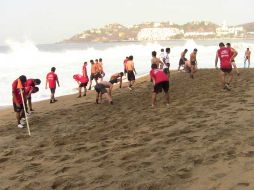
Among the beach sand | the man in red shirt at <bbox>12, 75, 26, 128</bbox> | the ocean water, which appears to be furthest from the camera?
the ocean water

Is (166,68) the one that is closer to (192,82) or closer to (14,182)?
(192,82)

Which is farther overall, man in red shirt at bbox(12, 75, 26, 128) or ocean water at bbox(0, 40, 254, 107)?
ocean water at bbox(0, 40, 254, 107)

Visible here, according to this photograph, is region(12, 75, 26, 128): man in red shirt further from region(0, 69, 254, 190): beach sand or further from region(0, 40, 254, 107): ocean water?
region(0, 40, 254, 107): ocean water

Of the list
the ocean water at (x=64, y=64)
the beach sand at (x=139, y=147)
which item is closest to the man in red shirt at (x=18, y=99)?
the beach sand at (x=139, y=147)

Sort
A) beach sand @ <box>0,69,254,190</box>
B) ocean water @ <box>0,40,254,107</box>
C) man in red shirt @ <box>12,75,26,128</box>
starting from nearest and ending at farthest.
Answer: beach sand @ <box>0,69,254,190</box>, man in red shirt @ <box>12,75,26,128</box>, ocean water @ <box>0,40,254,107</box>

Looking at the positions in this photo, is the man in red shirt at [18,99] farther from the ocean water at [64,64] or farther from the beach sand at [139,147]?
the ocean water at [64,64]

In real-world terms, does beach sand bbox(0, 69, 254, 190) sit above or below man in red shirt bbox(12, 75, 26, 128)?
below

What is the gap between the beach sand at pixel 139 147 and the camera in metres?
5.45

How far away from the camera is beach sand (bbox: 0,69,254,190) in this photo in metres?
5.45

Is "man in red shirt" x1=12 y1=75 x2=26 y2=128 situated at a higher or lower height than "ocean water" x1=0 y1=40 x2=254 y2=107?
higher

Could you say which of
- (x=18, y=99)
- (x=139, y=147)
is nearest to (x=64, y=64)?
(x=18, y=99)

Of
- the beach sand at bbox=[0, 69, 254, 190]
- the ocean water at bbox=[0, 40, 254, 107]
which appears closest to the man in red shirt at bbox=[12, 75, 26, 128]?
the beach sand at bbox=[0, 69, 254, 190]

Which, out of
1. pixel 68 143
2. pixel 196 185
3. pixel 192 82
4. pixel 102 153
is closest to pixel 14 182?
pixel 102 153

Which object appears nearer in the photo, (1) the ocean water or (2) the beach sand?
(2) the beach sand
